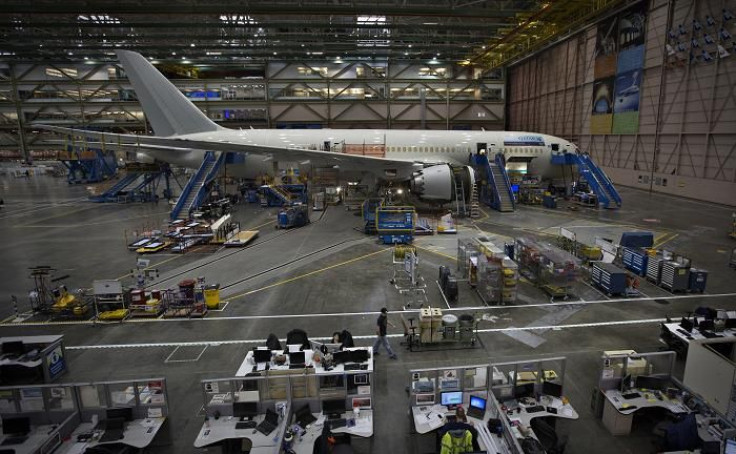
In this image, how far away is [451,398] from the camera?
805 cm

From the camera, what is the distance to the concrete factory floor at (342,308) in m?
9.83

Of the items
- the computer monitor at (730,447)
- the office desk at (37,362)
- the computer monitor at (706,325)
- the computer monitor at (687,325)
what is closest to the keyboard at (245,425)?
the office desk at (37,362)

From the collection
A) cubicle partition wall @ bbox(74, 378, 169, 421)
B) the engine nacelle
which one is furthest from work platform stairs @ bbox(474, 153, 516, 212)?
cubicle partition wall @ bbox(74, 378, 169, 421)

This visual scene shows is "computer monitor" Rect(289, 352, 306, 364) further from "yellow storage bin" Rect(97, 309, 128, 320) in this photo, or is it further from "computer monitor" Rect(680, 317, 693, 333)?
"computer monitor" Rect(680, 317, 693, 333)

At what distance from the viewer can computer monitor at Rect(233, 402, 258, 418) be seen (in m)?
7.97

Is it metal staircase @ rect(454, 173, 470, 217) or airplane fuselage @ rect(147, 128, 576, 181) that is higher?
airplane fuselage @ rect(147, 128, 576, 181)

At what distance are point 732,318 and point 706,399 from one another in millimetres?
3878

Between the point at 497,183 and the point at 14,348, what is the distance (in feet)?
98.3

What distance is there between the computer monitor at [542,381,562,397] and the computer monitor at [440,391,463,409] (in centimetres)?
186

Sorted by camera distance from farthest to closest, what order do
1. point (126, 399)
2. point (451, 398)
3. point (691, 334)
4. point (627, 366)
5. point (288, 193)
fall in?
point (288, 193), point (691, 334), point (627, 366), point (126, 399), point (451, 398)

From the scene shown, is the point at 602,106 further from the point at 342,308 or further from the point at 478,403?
the point at 478,403

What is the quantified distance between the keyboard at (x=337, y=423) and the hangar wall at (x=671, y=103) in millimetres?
34725

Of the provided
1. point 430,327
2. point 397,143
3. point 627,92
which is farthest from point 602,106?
point 430,327

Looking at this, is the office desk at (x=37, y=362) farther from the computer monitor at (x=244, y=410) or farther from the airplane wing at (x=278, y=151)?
the airplane wing at (x=278, y=151)
